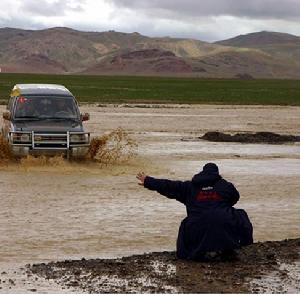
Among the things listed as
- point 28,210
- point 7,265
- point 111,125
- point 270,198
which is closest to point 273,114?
point 111,125

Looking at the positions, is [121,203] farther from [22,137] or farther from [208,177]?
[208,177]

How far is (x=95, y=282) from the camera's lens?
774 centimetres

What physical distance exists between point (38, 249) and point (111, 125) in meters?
22.1

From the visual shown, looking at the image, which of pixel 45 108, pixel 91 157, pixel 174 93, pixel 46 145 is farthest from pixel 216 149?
pixel 174 93

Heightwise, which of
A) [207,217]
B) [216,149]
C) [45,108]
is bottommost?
[216,149]

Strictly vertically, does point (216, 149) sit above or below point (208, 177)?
below

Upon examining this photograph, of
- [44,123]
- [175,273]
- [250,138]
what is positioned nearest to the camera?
[175,273]

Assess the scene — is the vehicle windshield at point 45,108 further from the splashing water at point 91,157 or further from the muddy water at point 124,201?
the muddy water at point 124,201

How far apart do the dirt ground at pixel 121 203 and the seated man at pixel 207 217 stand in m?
0.46

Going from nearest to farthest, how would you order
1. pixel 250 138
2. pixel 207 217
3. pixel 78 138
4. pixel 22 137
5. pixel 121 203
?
pixel 207 217, pixel 121 203, pixel 22 137, pixel 78 138, pixel 250 138

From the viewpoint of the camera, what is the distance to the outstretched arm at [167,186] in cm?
857

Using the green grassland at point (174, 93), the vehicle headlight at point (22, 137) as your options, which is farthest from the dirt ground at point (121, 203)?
the green grassland at point (174, 93)

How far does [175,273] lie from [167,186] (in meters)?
0.99

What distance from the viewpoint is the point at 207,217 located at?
8.41 meters
